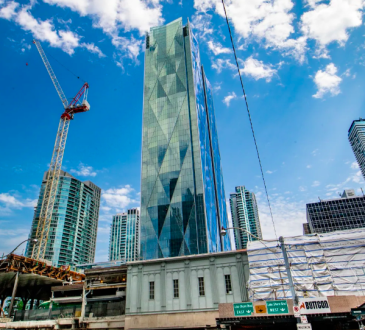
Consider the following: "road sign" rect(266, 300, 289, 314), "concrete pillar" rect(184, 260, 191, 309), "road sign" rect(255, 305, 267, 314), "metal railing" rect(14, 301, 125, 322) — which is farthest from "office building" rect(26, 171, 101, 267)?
"road sign" rect(266, 300, 289, 314)

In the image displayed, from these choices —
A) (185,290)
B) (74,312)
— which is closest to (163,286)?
→ (185,290)

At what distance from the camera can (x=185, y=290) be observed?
32.0 m

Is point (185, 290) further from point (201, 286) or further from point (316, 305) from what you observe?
point (316, 305)

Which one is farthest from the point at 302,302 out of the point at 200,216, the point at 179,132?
the point at 179,132

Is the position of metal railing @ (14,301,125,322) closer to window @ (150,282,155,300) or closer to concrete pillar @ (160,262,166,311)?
window @ (150,282,155,300)

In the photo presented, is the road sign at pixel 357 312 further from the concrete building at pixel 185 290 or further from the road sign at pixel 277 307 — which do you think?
the concrete building at pixel 185 290

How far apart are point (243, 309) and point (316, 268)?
8929 mm

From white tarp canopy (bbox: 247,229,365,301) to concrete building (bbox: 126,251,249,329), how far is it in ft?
14.7

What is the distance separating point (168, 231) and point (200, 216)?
9.93 meters

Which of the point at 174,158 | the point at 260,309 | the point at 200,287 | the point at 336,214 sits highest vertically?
the point at 174,158

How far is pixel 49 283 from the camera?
54875 mm

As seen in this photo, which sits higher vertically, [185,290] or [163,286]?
[163,286]

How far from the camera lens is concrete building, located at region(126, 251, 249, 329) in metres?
30.4

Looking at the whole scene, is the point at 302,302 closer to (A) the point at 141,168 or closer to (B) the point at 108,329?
(B) the point at 108,329
